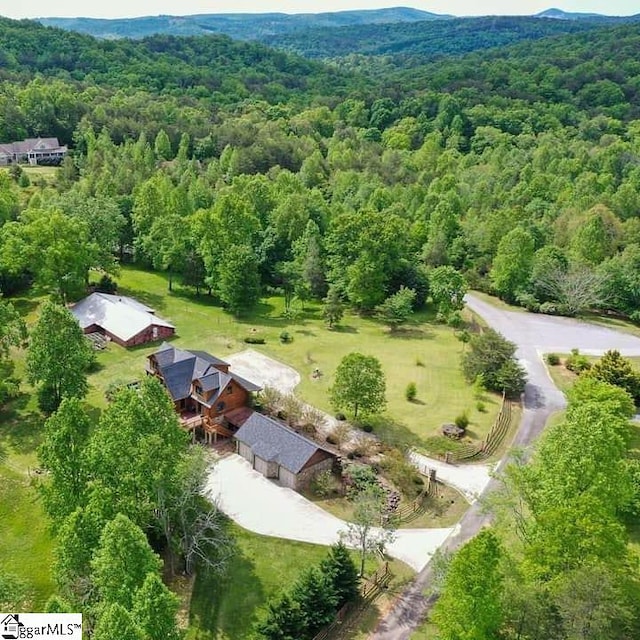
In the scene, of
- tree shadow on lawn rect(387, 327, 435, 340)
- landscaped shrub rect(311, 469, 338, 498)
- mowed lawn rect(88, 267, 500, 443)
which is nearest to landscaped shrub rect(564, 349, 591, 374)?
mowed lawn rect(88, 267, 500, 443)

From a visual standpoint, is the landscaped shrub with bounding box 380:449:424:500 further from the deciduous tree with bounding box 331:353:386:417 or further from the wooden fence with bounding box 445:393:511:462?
the deciduous tree with bounding box 331:353:386:417

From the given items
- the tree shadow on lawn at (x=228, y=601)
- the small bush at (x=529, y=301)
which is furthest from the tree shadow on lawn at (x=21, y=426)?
the small bush at (x=529, y=301)

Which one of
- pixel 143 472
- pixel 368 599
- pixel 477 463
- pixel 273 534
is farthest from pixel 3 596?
pixel 477 463

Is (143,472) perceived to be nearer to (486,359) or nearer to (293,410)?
(293,410)

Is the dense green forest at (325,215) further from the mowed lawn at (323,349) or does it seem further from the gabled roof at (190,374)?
the gabled roof at (190,374)

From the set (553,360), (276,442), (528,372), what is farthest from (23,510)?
(553,360)

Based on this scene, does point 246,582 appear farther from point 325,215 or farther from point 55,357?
point 325,215
